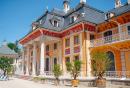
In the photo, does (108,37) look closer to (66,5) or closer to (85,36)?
(85,36)

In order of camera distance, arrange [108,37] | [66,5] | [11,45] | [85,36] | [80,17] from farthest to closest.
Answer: [11,45]
[66,5]
[80,17]
[85,36]
[108,37]

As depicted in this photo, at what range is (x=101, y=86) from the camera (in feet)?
35.4

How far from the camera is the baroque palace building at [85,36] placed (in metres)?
14.6

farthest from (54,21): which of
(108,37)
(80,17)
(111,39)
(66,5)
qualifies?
(111,39)

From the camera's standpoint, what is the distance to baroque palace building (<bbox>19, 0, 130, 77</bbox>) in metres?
14.6

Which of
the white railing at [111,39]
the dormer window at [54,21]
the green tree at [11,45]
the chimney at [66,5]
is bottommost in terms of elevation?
the white railing at [111,39]

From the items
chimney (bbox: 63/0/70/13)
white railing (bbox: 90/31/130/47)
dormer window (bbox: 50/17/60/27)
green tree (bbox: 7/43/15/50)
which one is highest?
chimney (bbox: 63/0/70/13)

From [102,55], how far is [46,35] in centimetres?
1065

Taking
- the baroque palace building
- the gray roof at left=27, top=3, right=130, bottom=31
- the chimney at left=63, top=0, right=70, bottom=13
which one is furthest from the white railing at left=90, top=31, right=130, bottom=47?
the chimney at left=63, top=0, right=70, bottom=13

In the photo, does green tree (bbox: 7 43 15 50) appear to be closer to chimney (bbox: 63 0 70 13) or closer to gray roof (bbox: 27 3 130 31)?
chimney (bbox: 63 0 70 13)

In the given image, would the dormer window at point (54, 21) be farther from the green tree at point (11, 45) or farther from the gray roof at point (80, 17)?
the green tree at point (11, 45)

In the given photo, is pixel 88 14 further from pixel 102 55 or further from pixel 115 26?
pixel 102 55

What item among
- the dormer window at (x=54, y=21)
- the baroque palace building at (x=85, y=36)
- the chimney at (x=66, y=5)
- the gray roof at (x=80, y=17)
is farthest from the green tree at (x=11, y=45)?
the dormer window at (x=54, y=21)

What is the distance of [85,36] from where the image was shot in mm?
17453
